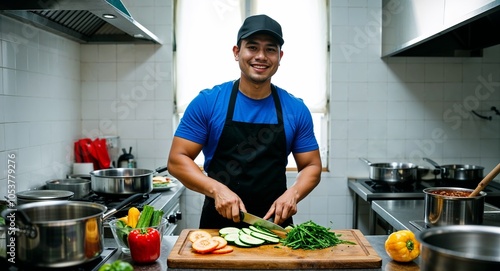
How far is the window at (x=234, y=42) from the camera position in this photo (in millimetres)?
3775

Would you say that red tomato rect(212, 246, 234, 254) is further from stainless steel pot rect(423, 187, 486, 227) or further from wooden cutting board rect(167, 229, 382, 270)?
stainless steel pot rect(423, 187, 486, 227)

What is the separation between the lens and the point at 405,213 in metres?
2.63

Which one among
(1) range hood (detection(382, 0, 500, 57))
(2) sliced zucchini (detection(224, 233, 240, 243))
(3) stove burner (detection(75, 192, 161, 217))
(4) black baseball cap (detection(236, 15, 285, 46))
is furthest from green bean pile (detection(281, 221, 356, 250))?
(1) range hood (detection(382, 0, 500, 57))

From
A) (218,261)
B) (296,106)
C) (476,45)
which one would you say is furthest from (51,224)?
(476,45)

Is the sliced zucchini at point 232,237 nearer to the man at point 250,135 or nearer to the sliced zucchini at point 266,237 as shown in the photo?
the sliced zucchini at point 266,237

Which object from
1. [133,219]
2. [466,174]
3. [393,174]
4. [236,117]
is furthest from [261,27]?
[466,174]

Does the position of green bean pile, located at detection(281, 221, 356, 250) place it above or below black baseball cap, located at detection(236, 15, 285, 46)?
below

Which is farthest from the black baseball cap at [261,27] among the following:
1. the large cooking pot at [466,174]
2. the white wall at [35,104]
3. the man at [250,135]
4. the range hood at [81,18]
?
the large cooking pot at [466,174]

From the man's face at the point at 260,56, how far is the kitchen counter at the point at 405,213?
1.04 m

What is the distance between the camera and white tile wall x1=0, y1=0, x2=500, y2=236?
3.73 meters

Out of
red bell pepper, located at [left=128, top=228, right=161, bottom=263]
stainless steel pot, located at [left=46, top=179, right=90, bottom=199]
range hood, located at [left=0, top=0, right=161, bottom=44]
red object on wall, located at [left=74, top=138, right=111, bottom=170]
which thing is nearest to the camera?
red bell pepper, located at [left=128, top=228, right=161, bottom=263]

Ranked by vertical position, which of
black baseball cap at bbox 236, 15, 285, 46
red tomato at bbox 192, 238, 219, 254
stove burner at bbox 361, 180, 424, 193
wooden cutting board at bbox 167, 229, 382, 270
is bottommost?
stove burner at bbox 361, 180, 424, 193

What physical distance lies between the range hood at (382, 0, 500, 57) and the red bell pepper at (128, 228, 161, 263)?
71.4 inches

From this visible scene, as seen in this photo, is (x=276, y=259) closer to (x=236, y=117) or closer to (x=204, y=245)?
(x=204, y=245)
